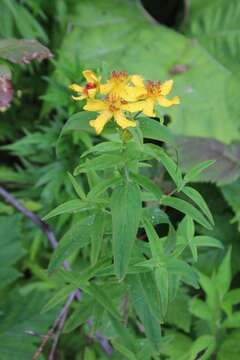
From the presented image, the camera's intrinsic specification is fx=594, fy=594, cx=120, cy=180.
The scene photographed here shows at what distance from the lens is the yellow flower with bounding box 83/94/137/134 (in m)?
0.90

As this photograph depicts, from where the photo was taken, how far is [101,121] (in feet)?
2.97

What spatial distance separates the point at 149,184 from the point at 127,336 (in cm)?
34

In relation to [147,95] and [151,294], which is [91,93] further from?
[151,294]

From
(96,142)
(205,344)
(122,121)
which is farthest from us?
(96,142)

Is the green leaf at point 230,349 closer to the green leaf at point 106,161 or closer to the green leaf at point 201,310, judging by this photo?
the green leaf at point 201,310

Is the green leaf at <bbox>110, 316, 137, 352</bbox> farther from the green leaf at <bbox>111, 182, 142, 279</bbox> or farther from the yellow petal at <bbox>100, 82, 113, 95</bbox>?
the yellow petal at <bbox>100, 82, 113, 95</bbox>

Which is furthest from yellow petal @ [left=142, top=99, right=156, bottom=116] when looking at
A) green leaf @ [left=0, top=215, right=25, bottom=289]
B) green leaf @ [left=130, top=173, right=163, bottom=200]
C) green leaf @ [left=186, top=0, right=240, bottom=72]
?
green leaf @ [left=186, top=0, right=240, bottom=72]

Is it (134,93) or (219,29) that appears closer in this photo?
(134,93)

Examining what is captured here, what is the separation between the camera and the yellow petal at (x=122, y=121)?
885 mm

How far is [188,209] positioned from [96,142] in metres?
0.79

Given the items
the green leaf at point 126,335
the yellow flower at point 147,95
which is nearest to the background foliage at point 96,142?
the green leaf at point 126,335

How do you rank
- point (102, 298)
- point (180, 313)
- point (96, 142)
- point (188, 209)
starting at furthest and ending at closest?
point (96, 142) < point (180, 313) < point (102, 298) < point (188, 209)

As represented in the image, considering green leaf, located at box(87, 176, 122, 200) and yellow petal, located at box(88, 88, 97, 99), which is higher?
yellow petal, located at box(88, 88, 97, 99)

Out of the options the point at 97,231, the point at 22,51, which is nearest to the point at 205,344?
the point at 97,231
